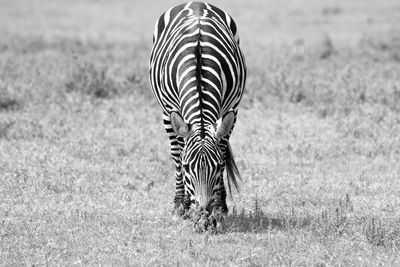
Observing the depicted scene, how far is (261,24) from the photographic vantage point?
25.0m

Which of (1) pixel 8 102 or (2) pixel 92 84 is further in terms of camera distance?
(2) pixel 92 84

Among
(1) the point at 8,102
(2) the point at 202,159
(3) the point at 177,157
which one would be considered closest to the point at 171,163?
(3) the point at 177,157

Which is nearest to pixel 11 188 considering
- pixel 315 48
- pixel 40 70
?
pixel 40 70

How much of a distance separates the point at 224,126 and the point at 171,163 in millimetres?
3450

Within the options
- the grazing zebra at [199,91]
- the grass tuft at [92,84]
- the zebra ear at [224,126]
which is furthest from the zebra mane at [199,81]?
the grass tuft at [92,84]

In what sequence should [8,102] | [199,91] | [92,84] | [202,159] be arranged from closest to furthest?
[202,159], [199,91], [8,102], [92,84]

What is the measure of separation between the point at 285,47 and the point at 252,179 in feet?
33.2

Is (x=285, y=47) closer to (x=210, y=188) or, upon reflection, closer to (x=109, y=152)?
(x=109, y=152)

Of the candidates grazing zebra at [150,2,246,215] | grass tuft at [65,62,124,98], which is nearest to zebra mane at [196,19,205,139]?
grazing zebra at [150,2,246,215]

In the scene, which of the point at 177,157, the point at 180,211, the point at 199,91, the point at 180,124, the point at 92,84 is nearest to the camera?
the point at 180,124

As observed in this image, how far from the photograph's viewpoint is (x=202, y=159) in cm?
656

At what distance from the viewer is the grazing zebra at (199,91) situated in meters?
6.63

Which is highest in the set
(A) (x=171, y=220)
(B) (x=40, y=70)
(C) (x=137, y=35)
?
(C) (x=137, y=35)

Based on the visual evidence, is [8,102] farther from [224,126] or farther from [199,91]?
[224,126]
